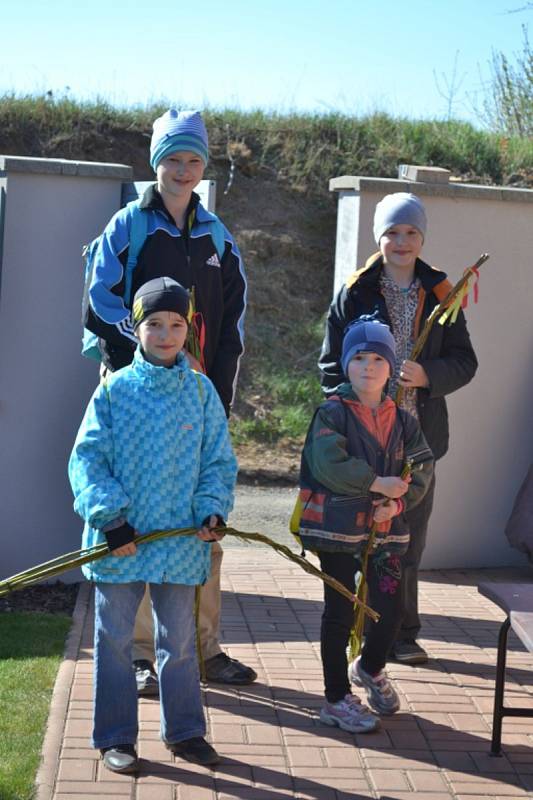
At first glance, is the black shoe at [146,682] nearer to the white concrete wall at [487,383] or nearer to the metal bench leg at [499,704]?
the metal bench leg at [499,704]

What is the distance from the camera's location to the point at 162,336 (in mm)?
4133

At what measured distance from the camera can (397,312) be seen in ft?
17.5

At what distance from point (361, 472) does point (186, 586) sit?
767 millimetres

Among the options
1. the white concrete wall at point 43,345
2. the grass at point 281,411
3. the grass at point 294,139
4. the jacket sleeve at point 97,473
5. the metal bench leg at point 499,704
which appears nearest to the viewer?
the jacket sleeve at point 97,473

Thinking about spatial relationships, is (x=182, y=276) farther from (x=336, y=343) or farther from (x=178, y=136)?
(x=336, y=343)

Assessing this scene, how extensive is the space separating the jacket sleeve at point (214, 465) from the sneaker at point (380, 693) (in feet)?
3.46

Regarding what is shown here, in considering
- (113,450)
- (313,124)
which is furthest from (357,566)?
(313,124)

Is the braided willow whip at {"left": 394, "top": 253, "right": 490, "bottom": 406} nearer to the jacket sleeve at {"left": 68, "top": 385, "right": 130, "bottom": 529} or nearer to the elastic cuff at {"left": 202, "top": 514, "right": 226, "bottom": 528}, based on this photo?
the elastic cuff at {"left": 202, "top": 514, "right": 226, "bottom": 528}

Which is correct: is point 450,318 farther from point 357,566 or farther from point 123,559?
point 123,559

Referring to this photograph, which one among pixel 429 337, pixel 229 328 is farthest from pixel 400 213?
pixel 229 328

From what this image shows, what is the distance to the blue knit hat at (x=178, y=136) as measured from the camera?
4.75 m

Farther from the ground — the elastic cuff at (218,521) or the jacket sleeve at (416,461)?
the jacket sleeve at (416,461)

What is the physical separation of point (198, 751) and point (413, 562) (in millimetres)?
1604

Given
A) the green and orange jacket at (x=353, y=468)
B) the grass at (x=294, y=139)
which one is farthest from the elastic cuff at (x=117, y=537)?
the grass at (x=294, y=139)
